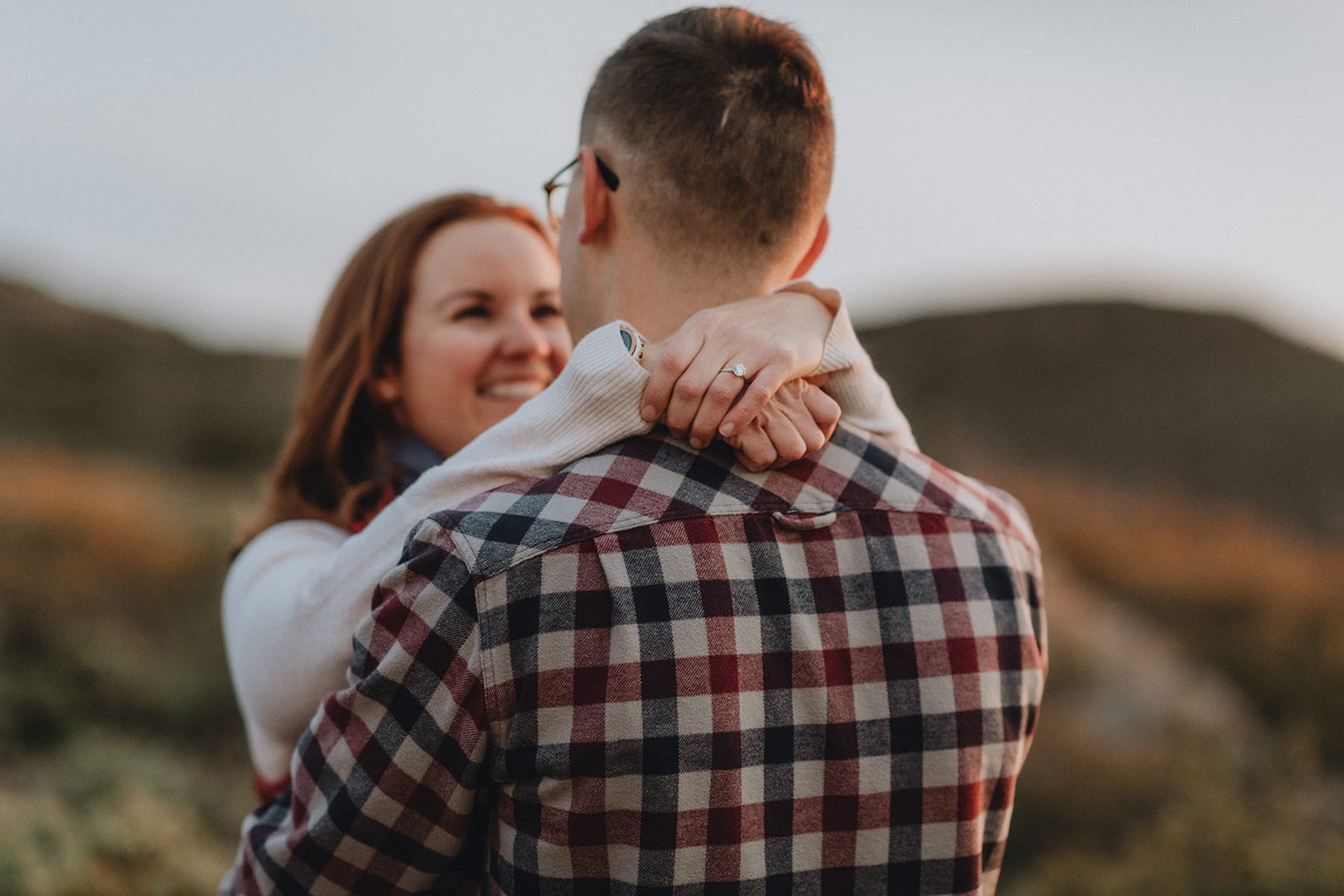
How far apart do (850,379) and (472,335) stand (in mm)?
1240

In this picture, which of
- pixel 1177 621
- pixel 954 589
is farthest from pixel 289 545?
pixel 1177 621

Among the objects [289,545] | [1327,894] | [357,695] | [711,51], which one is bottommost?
[1327,894]

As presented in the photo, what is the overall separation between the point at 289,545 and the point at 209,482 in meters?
10.9

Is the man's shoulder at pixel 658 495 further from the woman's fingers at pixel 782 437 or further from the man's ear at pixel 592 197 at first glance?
the man's ear at pixel 592 197

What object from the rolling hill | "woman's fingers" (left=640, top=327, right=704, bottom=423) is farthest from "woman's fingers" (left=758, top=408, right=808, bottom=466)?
the rolling hill

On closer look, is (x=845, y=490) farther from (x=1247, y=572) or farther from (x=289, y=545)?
(x=1247, y=572)

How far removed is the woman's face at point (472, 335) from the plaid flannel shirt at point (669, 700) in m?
1.20

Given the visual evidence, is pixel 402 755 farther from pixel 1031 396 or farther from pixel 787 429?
pixel 1031 396

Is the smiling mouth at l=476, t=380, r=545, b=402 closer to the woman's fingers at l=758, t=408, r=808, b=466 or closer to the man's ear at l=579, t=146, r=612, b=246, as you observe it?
the man's ear at l=579, t=146, r=612, b=246

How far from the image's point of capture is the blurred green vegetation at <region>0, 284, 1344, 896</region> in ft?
15.3

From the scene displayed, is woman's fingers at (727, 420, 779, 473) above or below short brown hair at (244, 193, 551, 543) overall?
above

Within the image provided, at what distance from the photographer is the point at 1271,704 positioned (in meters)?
6.41

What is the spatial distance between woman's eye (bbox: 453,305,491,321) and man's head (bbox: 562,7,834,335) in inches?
39.9

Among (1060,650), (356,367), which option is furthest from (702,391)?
(1060,650)
